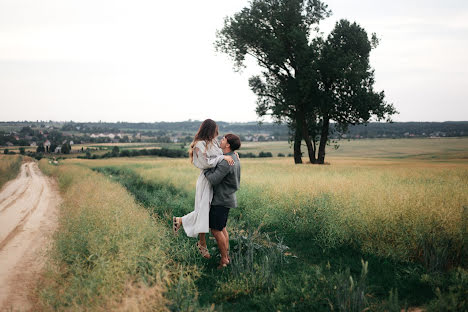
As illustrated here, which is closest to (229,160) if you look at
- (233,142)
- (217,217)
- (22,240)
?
(233,142)

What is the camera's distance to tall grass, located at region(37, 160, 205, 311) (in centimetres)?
395

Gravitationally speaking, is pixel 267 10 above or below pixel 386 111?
above

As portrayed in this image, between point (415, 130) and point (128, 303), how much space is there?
1068 inches

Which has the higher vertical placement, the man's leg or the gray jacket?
the gray jacket

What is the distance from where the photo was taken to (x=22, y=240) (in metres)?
8.85

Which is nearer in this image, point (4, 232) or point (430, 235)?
point (430, 235)

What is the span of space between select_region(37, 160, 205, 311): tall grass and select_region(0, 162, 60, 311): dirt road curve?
466mm

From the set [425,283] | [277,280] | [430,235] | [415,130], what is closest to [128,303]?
[277,280]

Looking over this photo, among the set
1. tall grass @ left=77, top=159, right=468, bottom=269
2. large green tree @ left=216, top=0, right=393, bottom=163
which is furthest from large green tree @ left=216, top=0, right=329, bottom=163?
tall grass @ left=77, top=159, right=468, bottom=269

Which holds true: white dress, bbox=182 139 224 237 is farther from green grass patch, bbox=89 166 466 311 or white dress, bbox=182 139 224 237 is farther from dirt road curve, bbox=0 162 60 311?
dirt road curve, bbox=0 162 60 311

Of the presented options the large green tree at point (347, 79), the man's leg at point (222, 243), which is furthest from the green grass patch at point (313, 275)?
the large green tree at point (347, 79)

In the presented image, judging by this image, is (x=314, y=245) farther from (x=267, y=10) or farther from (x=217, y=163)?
(x=267, y=10)

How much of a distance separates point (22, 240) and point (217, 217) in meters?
6.30

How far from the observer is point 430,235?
232 inches
